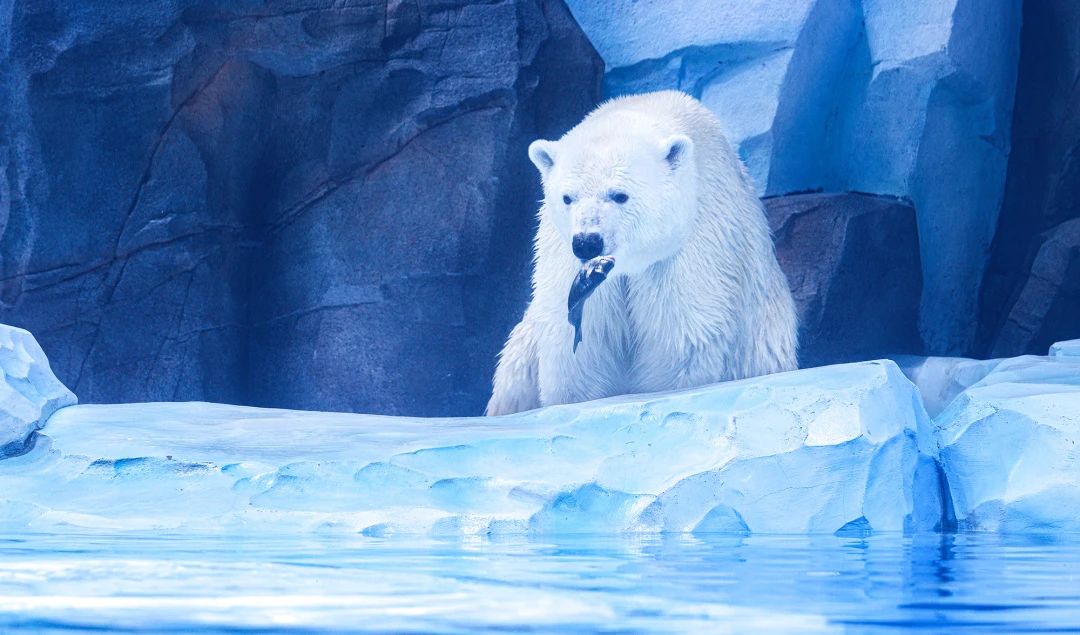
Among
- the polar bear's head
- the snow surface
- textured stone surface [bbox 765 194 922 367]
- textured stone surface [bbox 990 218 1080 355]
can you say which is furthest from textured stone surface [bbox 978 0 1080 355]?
the polar bear's head

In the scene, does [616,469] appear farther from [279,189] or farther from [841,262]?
[279,189]

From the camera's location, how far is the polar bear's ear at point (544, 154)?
4699mm

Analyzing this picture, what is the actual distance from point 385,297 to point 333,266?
0.39 metres

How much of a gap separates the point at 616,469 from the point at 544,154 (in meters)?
1.60

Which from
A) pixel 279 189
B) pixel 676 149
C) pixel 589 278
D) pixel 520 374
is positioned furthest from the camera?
pixel 279 189

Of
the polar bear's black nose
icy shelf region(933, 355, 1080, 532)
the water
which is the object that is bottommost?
the water

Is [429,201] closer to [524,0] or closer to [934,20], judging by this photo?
[524,0]

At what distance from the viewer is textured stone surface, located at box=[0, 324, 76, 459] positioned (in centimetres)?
399

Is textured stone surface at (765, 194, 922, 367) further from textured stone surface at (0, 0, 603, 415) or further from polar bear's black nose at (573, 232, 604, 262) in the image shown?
polar bear's black nose at (573, 232, 604, 262)

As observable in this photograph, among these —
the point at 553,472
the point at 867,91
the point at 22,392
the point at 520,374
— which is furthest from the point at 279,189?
the point at 553,472

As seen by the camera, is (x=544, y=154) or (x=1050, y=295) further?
(x=1050, y=295)

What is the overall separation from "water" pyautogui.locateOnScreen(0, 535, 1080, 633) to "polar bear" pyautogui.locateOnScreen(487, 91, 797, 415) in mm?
1705

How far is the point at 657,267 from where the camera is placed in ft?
15.2

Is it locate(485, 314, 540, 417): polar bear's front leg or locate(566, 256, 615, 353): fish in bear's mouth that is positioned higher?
locate(566, 256, 615, 353): fish in bear's mouth
